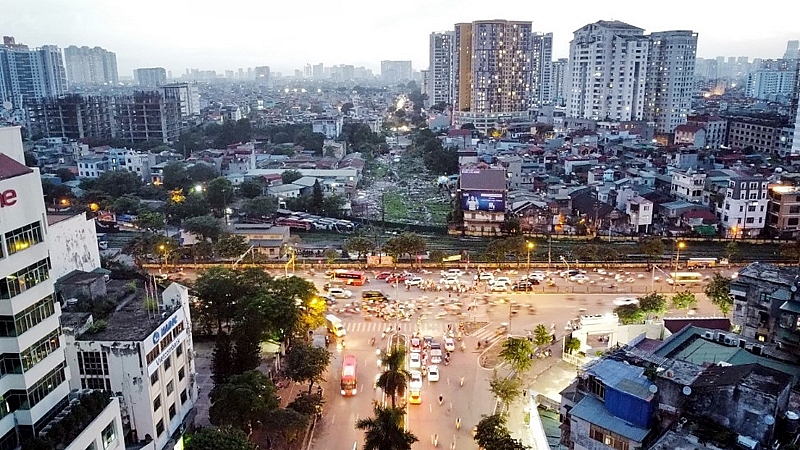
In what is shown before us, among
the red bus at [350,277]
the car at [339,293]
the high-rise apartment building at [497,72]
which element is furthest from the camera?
the high-rise apartment building at [497,72]

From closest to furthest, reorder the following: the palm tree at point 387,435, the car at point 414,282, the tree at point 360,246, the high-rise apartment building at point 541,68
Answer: the palm tree at point 387,435, the car at point 414,282, the tree at point 360,246, the high-rise apartment building at point 541,68

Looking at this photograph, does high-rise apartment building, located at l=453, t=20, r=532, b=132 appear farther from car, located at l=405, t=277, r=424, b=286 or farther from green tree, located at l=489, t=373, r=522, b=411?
green tree, located at l=489, t=373, r=522, b=411

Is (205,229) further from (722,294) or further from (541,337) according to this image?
(722,294)

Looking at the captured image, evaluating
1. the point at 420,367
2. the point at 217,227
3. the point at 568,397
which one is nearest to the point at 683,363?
the point at 568,397

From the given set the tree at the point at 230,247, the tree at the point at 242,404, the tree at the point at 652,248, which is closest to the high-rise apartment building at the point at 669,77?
the tree at the point at 652,248

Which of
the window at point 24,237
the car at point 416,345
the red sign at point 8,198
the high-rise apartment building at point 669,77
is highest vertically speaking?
the high-rise apartment building at point 669,77

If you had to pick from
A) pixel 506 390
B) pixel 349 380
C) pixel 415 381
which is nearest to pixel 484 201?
pixel 415 381

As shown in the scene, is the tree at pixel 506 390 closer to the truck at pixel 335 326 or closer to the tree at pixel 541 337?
the tree at pixel 541 337
